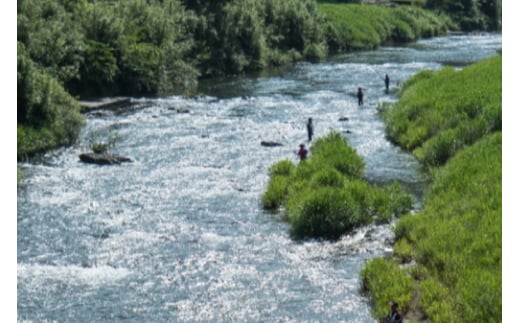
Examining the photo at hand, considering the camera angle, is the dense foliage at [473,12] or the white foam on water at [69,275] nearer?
the white foam on water at [69,275]

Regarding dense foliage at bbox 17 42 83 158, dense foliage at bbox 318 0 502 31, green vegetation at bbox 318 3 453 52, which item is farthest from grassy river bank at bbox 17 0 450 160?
dense foliage at bbox 318 0 502 31

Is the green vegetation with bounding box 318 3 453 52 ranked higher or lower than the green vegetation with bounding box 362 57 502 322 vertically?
higher

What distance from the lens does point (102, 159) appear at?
4366 centimetres

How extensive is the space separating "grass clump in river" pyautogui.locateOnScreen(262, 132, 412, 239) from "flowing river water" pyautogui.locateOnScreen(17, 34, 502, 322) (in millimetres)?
778

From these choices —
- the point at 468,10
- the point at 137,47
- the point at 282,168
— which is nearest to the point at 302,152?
the point at 282,168

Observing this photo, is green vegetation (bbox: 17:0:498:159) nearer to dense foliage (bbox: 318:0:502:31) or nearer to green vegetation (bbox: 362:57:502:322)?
green vegetation (bbox: 362:57:502:322)

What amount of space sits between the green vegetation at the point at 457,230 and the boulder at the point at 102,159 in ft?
58.7

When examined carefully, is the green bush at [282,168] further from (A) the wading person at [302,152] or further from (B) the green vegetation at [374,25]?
(B) the green vegetation at [374,25]

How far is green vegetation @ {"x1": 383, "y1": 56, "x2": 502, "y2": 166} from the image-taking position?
4169cm

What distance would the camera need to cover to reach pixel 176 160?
145 feet

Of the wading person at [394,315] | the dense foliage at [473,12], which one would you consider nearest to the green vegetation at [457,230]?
the wading person at [394,315]

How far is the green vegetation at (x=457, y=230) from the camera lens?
2245 centimetres

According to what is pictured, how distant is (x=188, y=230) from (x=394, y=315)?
41.3 ft

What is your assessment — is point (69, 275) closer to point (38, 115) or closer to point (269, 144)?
point (269, 144)
